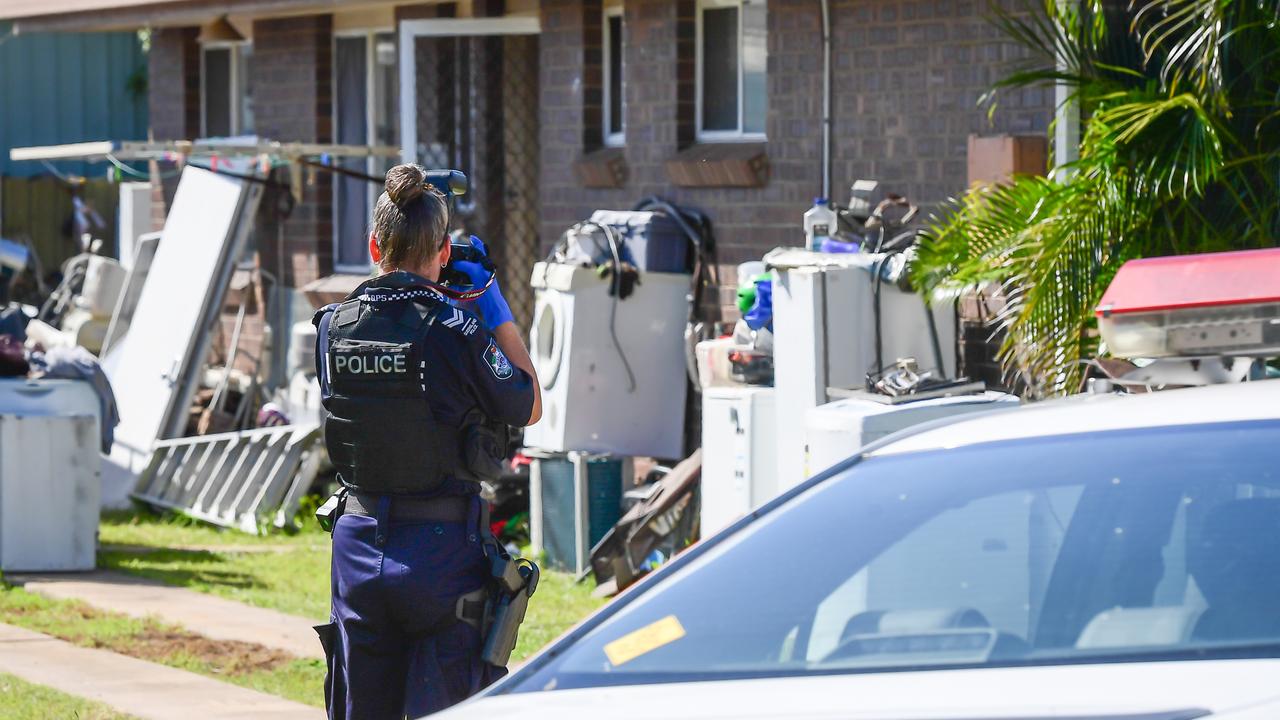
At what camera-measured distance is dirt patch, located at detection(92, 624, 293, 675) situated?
734 centimetres

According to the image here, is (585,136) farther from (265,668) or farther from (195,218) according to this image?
(265,668)

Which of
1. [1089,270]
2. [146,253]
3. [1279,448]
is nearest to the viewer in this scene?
[1279,448]

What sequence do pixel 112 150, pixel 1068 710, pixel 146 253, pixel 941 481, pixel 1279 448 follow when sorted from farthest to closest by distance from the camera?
1. pixel 146 253
2. pixel 112 150
3. pixel 941 481
4. pixel 1279 448
5. pixel 1068 710

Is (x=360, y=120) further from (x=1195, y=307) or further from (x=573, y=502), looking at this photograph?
(x=1195, y=307)

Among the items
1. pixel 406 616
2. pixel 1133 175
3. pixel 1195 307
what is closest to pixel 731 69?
pixel 1133 175

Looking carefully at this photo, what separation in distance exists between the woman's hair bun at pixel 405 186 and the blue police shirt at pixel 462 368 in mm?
165

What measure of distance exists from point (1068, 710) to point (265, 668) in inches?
206

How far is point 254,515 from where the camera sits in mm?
11117

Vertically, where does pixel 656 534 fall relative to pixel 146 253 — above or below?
below

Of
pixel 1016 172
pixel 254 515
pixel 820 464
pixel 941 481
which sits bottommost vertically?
pixel 254 515

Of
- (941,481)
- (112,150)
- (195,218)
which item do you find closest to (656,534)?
(112,150)

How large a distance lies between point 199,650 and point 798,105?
414 cm

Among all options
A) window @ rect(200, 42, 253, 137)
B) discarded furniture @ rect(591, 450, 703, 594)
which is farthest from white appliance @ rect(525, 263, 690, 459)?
window @ rect(200, 42, 253, 137)

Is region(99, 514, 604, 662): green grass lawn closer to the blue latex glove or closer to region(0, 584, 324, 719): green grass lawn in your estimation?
region(0, 584, 324, 719): green grass lawn
